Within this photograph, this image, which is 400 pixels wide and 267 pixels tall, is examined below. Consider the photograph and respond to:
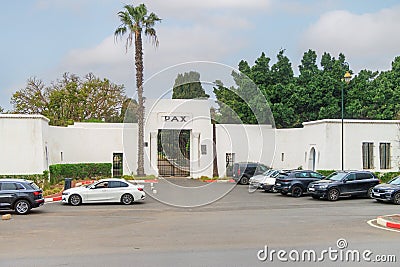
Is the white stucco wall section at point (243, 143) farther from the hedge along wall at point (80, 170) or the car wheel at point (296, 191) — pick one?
the car wheel at point (296, 191)

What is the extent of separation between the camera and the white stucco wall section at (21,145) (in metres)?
29.7

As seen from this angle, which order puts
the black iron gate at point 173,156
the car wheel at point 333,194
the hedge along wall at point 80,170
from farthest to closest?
the black iron gate at point 173,156
the hedge along wall at point 80,170
the car wheel at point 333,194

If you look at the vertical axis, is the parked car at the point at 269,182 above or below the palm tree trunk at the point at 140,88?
below

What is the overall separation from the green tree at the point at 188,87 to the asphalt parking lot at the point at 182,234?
6.10m

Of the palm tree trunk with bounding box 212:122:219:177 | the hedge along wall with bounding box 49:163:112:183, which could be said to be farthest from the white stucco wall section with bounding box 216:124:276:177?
the hedge along wall with bounding box 49:163:112:183

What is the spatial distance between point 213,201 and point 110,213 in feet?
21.8

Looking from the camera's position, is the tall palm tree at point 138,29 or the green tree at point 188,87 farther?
the tall palm tree at point 138,29

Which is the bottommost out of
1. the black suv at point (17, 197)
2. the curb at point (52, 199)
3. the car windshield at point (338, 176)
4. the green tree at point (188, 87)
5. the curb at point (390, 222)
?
the curb at point (52, 199)

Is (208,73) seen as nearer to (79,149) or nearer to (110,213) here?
(110,213)

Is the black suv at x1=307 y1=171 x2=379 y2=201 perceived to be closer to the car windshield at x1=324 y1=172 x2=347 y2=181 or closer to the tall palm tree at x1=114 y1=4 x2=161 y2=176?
the car windshield at x1=324 y1=172 x2=347 y2=181

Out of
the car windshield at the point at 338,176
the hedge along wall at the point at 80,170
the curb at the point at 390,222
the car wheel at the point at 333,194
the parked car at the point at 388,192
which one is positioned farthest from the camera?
the hedge along wall at the point at 80,170

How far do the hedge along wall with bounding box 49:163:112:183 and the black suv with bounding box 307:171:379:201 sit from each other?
16.3 meters

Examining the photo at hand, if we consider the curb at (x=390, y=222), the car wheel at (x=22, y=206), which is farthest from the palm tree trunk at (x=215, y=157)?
the curb at (x=390, y=222)

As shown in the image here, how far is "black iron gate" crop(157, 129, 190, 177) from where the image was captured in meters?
43.6
